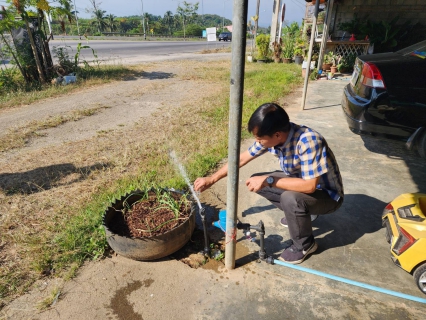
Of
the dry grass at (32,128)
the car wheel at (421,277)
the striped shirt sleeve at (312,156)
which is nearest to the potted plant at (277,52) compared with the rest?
the dry grass at (32,128)

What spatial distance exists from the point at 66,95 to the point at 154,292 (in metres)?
8.00

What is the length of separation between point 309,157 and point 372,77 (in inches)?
90.5

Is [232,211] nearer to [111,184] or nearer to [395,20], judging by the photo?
[111,184]

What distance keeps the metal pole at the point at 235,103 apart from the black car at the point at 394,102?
2498 millimetres

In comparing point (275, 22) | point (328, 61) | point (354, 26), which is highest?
point (275, 22)

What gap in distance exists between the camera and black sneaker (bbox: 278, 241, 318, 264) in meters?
2.28

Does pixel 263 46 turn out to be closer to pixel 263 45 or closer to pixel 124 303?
pixel 263 45

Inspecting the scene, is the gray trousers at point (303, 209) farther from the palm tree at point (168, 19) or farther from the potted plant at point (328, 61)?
the palm tree at point (168, 19)

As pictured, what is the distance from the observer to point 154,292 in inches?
83.1

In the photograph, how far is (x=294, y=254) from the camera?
2297 millimetres

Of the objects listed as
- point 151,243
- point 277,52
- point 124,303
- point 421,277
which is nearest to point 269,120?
point 151,243

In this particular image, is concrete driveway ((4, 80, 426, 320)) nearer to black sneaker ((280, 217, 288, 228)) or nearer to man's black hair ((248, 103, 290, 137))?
black sneaker ((280, 217, 288, 228))

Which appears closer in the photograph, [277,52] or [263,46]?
[277,52]

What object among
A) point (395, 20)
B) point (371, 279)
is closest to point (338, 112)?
point (371, 279)
